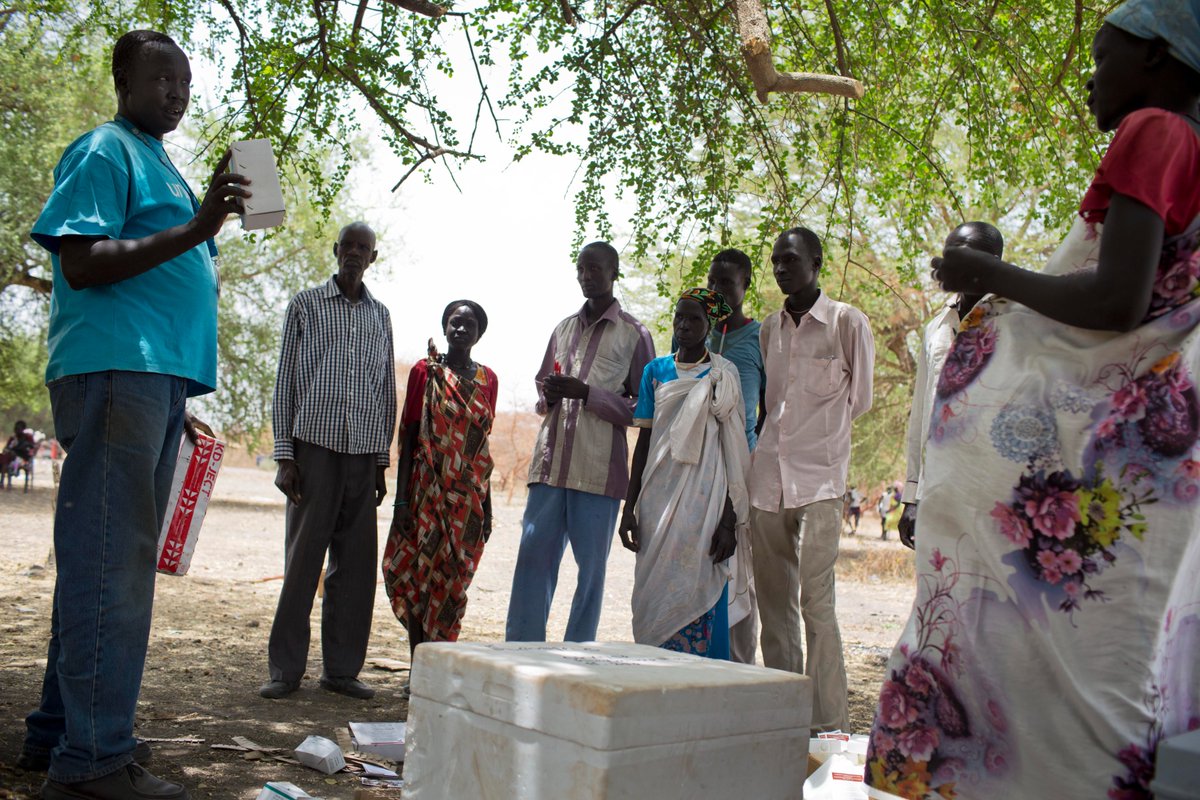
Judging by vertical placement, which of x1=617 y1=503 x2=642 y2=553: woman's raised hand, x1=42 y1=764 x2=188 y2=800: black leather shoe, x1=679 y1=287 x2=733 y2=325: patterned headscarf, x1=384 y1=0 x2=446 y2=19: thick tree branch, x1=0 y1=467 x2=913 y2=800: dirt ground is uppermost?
x1=384 y1=0 x2=446 y2=19: thick tree branch

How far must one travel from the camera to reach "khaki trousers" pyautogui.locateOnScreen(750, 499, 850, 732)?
4.42 m

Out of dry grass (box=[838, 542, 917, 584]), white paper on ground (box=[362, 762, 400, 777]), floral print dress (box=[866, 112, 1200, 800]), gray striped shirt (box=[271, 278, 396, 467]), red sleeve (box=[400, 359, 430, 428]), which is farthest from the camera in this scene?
dry grass (box=[838, 542, 917, 584])

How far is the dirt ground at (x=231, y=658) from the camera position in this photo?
345cm

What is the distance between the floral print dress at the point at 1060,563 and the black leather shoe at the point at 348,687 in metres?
3.42

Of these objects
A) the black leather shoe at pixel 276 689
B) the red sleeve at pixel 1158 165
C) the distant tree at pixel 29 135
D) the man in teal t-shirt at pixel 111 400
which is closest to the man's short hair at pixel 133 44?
the man in teal t-shirt at pixel 111 400

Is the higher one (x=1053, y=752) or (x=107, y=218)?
(x=107, y=218)

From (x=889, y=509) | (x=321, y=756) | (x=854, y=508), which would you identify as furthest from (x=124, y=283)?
(x=889, y=509)

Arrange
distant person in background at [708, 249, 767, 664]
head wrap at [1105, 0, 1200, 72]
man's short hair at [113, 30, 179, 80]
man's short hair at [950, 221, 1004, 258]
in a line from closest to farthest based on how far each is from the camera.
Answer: head wrap at [1105, 0, 1200, 72] → man's short hair at [113, 30, 179, 80] → man's short hair at [950, 221, 1004, 258] → distant person in background at [708, 249, 767, 664]

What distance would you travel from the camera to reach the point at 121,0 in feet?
23.3

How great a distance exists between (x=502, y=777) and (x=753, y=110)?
218 inches

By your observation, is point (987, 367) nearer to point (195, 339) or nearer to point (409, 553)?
point (195, 339)

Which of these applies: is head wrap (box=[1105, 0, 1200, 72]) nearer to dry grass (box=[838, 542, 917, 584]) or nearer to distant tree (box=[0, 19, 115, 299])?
dry grass (box=[838, 542, 917, 584])

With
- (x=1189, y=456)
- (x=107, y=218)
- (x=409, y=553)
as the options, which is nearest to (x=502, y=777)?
(x=1189, y=456)

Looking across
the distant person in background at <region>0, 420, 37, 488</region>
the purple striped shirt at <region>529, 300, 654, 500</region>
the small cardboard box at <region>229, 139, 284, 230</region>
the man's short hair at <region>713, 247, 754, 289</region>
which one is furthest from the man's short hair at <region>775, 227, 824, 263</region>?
the distant person in background at <region>0, 420, 37, 488</region>
